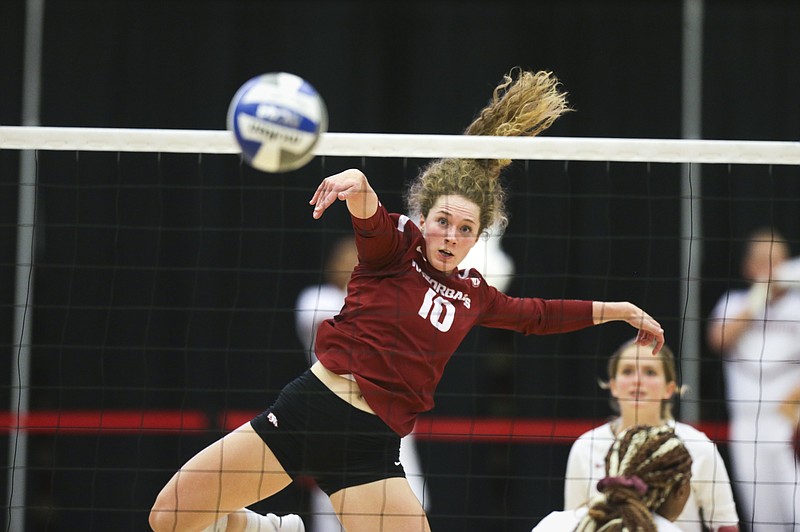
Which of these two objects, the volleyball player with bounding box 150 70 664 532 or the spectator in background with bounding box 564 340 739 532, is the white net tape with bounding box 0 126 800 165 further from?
the spectator in background with bounding box 564 340 739 532

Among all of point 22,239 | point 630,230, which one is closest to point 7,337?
point 22,239

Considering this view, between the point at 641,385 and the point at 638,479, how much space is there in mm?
1321

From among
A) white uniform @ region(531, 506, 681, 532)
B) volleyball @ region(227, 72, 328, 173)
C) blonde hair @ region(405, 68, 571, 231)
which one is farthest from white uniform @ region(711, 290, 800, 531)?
volleyball @ region(227, 72, 328, 173)

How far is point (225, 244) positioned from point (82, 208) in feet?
3.38

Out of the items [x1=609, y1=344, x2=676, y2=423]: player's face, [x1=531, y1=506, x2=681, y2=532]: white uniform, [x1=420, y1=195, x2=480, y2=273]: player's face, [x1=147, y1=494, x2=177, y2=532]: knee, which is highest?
[x1=420, y1=195, x2=480, y2=273]: player's face

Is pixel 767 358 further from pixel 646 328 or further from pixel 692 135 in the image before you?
pixel 646 328

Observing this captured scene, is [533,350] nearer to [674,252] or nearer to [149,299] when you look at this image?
[674,252]

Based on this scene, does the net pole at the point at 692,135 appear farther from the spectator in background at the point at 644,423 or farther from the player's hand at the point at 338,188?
the player's hand at the point at 338,188

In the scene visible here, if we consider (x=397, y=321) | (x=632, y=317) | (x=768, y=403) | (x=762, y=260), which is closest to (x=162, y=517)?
(x=397, y=321)

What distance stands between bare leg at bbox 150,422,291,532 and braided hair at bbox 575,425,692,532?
1.18 metres

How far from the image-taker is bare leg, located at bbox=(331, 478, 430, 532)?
4.10 m

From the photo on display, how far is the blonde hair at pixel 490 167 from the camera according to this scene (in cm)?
441

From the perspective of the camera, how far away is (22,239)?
25.2 ft

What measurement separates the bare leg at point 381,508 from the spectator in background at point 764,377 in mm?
3118
